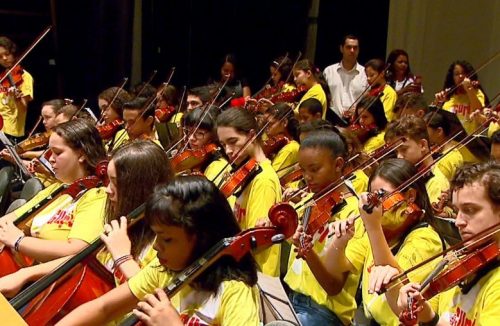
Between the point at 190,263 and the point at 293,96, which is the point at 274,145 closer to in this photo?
the point at 293,96

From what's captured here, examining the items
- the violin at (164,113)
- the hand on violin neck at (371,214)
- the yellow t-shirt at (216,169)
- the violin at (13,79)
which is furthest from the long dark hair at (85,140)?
the violin at (13,79)

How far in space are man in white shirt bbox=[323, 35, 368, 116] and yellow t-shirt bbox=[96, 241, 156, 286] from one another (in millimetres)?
3853

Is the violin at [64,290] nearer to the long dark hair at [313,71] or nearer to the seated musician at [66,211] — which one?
the seated musician at [66,211]

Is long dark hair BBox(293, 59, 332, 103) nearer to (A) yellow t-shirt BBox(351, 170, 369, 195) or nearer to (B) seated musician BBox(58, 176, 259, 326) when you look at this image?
(A) yellow t-shirt BBox(351, 170, 369, 195)

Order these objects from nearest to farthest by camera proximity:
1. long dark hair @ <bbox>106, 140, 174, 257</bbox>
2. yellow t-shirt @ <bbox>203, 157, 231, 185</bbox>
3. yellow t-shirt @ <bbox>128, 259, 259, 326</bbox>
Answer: yellow t-shirt @ <bbox>128, 259, 259, 326</bbox> < long dark hair @ <bbox>106, 140, 174, 257</bbox> < yellow t-shirt @ <bbox>203, 157, 231, 185</bbox>

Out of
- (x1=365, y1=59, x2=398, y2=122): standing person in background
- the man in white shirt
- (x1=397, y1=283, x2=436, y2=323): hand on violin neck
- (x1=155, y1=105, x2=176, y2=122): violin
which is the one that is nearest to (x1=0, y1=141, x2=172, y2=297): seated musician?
(x1=397, y1=283, x2=436, y2=323): hand on violin neck

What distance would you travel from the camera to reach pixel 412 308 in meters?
1.43

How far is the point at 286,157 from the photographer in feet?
12.2

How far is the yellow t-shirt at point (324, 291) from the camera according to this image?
215cm

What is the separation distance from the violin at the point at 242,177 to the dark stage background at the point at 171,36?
14.3ft

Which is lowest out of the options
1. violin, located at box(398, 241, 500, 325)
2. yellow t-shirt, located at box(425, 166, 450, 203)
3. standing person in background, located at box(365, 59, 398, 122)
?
yellow t-shirt, located at box(425, 166, 450, 203)

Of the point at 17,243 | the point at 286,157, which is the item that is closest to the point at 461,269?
the point at 17,243

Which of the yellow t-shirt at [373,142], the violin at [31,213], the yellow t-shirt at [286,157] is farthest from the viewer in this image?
the yellow t-shirt at [373,142]

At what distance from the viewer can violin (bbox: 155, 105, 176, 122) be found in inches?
187
